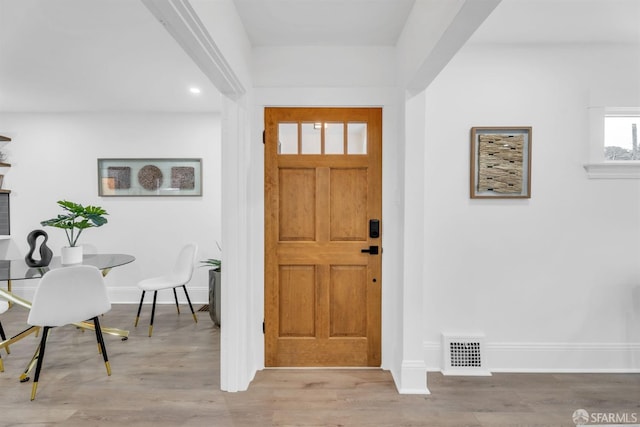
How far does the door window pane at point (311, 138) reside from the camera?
256 centimetres

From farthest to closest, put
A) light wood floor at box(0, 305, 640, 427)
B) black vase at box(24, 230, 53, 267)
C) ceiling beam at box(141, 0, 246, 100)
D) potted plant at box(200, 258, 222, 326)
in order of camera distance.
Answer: potted plant at box(200, 258, 222, 326)
black vase at box(24, 230, 53, 267)
light wood floor at box(0, 305, 640, 427)
ceiling beam at box(141, 0, 246, 100)

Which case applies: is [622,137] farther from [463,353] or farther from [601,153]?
[463,353]

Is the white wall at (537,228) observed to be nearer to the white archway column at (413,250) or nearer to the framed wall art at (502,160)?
the framed wall art at (502,160)

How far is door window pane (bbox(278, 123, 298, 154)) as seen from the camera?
2.57 metres

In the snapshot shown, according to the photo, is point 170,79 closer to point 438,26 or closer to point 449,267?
point 438,26

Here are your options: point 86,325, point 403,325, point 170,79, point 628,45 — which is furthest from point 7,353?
point 628,45

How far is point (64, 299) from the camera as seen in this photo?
7.29 ft

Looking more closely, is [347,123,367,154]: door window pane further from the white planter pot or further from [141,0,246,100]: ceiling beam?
the white planter pot

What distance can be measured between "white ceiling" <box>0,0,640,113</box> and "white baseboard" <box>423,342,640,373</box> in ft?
7.49

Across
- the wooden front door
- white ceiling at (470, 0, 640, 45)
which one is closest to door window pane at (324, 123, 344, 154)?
the wooden front door

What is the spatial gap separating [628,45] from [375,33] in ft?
6.29

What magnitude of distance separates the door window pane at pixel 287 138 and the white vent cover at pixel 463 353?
6.05 ft

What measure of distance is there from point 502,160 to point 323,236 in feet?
4.82

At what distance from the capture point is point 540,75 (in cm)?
246
